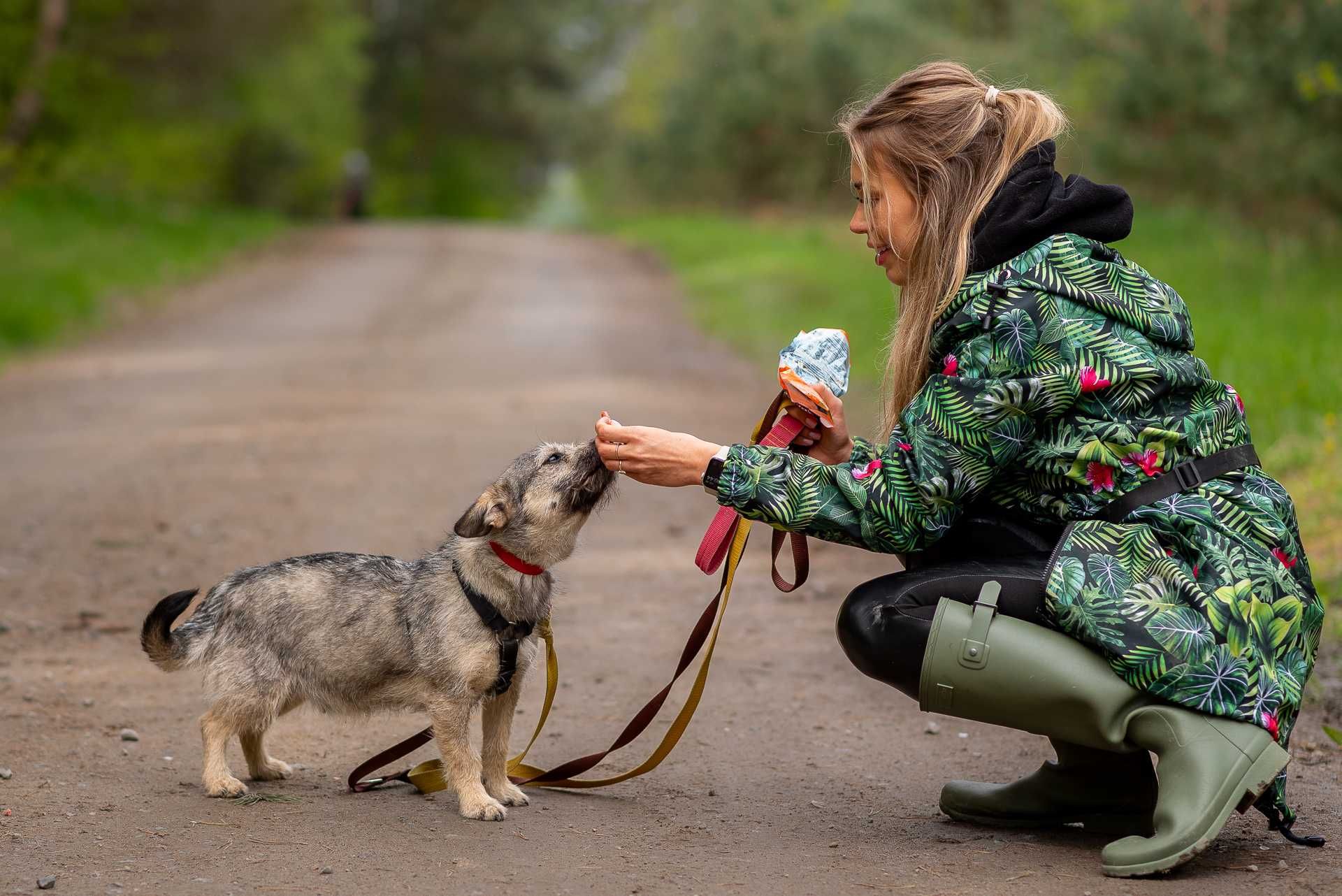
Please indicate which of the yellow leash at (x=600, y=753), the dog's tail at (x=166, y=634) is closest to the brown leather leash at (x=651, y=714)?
the yellow leash at (x=600, y=753)

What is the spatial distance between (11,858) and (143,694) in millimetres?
1816

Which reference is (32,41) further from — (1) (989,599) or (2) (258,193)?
(1) (989,599)

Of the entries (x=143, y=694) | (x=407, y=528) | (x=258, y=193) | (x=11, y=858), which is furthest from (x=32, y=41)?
(x=11, y=858)

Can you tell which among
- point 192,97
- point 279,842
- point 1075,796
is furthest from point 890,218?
point 192,97

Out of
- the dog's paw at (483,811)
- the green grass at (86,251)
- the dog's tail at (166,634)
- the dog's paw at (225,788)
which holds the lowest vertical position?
the green grass at (86,251)

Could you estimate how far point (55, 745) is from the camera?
4.92m

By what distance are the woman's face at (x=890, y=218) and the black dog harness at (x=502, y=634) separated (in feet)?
5.26

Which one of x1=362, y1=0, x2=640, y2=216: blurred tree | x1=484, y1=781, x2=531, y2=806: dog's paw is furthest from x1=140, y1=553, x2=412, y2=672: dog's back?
x1=362, y1=0, x2=640, y2=216: blurred tree

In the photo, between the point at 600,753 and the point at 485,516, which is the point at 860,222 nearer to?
the point at 485,516

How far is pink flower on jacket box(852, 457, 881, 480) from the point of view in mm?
3943

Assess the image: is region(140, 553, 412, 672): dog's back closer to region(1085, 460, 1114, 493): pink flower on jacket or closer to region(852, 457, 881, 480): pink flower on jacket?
region(852, 457, 881, 480): pink flower on jacket

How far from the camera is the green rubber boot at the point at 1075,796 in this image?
4.25 m

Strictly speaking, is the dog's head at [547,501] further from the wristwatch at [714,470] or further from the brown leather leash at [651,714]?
the wristwatch at [714,470]

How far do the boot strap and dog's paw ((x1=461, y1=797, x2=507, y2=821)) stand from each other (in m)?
1.53
